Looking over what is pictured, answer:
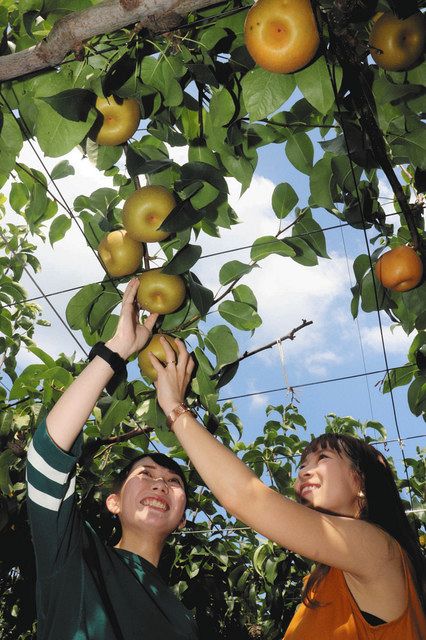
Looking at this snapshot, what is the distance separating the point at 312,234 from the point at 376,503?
809 millimetres

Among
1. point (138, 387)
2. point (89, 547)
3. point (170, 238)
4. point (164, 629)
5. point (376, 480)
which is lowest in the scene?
point (164, 629)

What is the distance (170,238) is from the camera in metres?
1.65

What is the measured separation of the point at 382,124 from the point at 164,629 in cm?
123

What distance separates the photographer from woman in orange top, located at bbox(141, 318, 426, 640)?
102 cm

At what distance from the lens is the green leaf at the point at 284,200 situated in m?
1.86

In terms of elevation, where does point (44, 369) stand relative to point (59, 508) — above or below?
above

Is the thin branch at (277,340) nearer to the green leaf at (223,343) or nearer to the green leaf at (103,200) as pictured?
the green leaf at (223,343)

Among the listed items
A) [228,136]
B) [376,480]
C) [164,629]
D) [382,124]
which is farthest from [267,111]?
[164,629]

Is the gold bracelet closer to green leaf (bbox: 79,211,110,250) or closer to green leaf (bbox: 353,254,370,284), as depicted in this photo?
green leaf (bbox: 79,211,110,250)

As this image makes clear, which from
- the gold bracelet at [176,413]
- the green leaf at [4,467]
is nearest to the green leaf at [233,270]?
the gold bracelet at [176,413]

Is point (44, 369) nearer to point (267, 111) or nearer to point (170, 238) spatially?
point (170, 238)

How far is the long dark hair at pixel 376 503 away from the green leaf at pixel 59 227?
0.95 meters

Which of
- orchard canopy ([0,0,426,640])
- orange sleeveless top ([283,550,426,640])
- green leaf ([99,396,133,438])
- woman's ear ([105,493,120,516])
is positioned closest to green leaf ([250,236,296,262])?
orchard canopy ([0,0,426,640])

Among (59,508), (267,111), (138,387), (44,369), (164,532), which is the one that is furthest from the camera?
(44,369)
